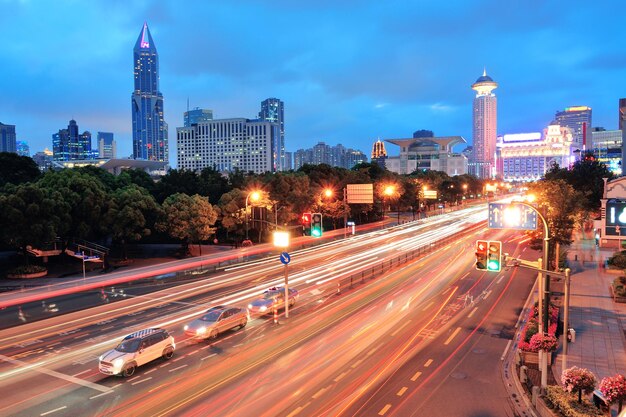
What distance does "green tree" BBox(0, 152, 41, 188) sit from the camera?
68.6 m

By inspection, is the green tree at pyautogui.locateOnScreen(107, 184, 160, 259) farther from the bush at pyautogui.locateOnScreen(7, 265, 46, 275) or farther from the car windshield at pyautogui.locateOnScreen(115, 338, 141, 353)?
the car windshield at pyautogui.locateOnScreen(115, 338, 141, 353)

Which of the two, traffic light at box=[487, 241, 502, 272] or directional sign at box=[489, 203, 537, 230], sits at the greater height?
directional sign at box=[489, 203, 537, 230]

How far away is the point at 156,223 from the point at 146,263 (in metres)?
5.03

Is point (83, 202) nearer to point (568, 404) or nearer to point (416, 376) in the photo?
point (416, 376)

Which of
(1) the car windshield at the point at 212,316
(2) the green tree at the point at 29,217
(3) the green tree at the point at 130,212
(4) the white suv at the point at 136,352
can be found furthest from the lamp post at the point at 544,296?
A: (2) the green tree at the point at 29,217

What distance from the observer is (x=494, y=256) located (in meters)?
19.3

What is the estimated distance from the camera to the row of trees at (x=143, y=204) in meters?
43.0

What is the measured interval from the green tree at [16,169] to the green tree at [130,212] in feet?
86.9

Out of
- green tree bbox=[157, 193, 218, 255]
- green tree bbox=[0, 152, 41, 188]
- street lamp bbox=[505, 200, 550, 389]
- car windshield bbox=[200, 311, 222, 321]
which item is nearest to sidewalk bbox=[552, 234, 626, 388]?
street lamp bbox=[505, 200, 550, 389]

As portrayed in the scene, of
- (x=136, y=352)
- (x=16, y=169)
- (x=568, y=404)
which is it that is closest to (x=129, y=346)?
(x=136, y=352)

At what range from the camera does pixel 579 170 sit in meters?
75.1

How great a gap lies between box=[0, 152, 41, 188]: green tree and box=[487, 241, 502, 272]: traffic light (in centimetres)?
6909

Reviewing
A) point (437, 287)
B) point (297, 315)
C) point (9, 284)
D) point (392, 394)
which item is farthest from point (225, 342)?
point (9, 284)

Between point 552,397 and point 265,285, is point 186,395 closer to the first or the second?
point 552,397
